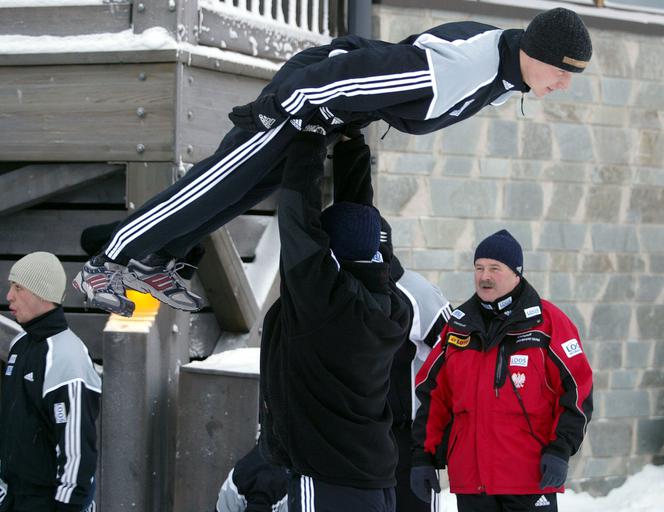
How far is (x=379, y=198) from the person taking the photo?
761cm

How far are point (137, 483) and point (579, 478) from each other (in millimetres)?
3568

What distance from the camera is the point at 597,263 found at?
27.2 ft

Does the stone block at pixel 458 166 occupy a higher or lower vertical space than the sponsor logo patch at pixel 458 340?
higher

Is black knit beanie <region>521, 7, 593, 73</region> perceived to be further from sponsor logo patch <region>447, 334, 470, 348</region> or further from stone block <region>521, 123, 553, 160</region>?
stone block <region>521, 123, 553, 160</region>

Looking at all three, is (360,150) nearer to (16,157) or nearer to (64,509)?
(64,509)

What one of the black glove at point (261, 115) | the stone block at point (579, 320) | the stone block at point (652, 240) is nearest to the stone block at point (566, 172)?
the stone block at point (652, 240)

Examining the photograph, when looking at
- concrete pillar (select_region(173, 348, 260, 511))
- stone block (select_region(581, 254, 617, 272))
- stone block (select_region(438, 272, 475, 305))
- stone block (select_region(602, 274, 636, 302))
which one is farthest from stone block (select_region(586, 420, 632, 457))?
concrete pillar (select_region(173, 348, 260, 511))

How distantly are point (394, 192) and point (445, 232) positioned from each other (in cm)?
45

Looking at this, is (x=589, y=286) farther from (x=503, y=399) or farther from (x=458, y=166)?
(x=503, y=399)

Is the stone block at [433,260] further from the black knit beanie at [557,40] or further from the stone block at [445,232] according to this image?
the black knit beanie at [557,40]

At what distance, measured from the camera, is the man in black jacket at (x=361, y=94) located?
353 cm

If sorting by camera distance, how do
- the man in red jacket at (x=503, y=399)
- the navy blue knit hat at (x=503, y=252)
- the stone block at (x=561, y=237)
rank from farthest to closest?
the stone block at (x=561, y=237)
the navy blue knit hat at (x=503, y=252)
the man in red jacket at (x=503, y=399)

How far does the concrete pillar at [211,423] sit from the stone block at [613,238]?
3226 millimetres

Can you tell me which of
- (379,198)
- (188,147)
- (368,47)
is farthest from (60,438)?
(379,198)
